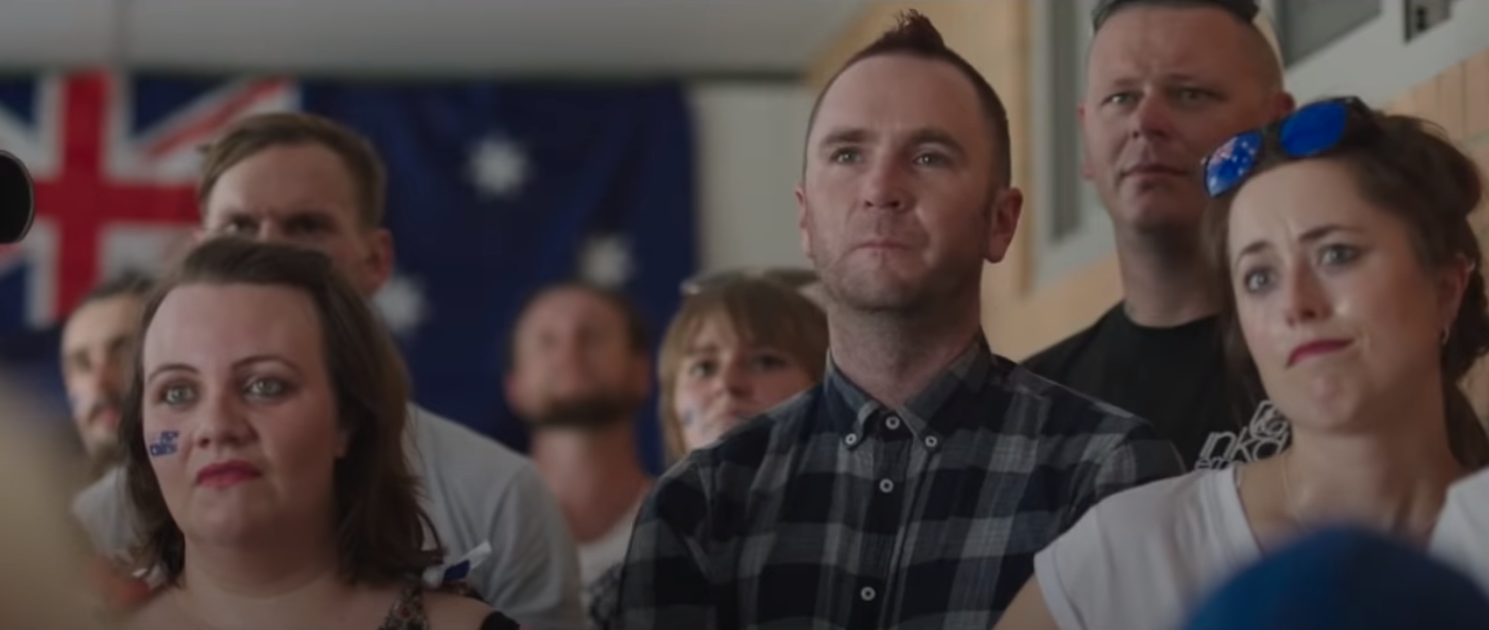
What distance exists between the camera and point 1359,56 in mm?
3047

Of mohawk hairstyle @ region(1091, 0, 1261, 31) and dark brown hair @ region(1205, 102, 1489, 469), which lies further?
mohawk hairstyle @ region(1091, 0, 1261, 31)

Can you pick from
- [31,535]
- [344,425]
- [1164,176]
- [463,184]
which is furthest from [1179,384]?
[463,184]

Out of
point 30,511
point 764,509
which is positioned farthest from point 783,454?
point 30,511

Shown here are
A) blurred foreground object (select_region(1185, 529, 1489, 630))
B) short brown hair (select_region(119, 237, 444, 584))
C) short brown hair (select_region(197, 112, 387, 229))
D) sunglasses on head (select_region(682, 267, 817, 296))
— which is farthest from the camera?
sunglasses on head (select_region(682, 267, 817, 296))

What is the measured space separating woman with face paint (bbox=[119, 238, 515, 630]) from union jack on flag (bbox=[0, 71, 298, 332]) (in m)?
4.24

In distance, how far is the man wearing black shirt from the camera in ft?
8.17

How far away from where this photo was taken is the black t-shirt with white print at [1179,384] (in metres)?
2.35

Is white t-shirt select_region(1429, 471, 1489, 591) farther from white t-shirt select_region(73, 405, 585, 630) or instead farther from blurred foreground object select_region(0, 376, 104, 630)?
white t-shirt select_region(73, 405, 585, 630)

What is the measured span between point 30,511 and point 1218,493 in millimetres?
1194

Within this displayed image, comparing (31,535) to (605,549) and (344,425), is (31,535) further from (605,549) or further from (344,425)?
(605,549)

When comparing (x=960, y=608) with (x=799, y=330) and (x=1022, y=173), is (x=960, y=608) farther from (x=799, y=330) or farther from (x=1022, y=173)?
(x=1022, y=173)

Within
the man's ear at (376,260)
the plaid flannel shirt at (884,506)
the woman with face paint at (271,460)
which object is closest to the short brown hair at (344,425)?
the woman with face paint at (271,460)

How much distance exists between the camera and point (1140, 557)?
1814mm

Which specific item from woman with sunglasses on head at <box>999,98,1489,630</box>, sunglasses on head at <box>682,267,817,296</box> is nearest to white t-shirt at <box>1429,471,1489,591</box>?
woman with sunglasses on head at <box>999,98,1489,630</box>
